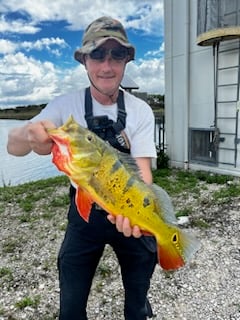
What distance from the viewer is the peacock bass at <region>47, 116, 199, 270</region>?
52.7 inches

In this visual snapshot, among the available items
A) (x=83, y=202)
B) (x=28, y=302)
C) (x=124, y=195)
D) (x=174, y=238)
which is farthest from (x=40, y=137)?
(x=28, y=302)

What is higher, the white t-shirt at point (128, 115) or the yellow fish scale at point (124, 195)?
the white t-shirt at point (128, 115)

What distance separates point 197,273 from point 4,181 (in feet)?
19.2

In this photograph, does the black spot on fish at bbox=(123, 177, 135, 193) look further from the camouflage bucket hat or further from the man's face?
the camouflage bucket hat

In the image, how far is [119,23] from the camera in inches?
70.7

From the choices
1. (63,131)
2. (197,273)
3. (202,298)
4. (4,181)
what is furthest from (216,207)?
(4,181)

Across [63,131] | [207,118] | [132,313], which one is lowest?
[132,313]

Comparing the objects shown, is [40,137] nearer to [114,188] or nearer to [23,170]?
[114,188]

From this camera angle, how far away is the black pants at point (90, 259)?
188cm

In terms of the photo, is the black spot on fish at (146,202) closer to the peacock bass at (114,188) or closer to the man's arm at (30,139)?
the peacock bass at (114,188)

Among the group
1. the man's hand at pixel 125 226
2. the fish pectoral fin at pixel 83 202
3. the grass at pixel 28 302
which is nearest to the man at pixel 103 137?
the man's hand at pixel 125 226

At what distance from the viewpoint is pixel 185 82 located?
7.62m

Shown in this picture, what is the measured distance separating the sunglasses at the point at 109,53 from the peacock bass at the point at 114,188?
527 millimetres

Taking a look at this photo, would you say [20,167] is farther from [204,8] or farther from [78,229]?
[78,229]
